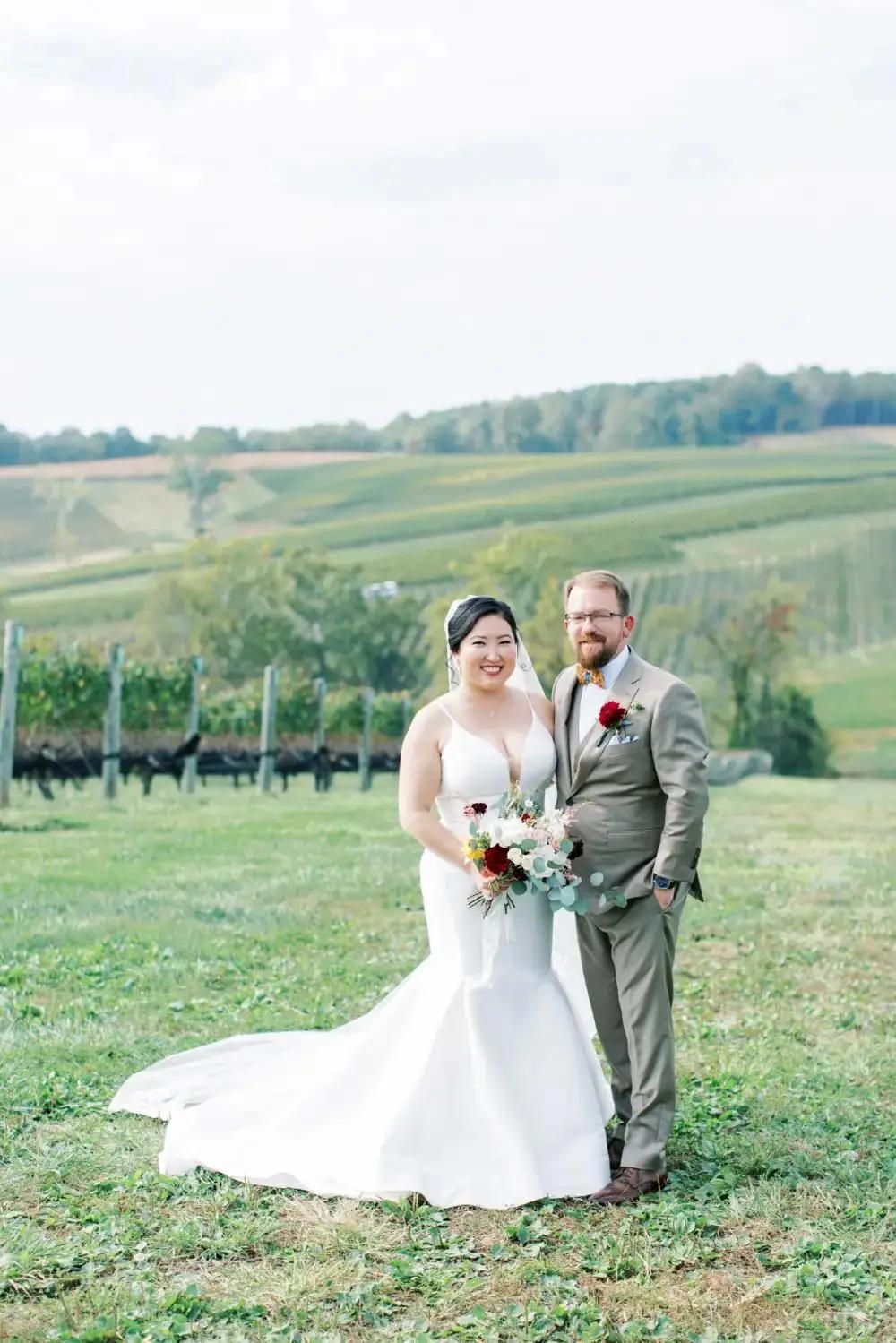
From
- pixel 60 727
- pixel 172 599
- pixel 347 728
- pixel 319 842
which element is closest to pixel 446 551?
pixel 172 599

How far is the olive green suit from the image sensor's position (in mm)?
5090

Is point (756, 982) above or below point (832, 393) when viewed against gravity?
below

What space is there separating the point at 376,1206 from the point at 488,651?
186cm

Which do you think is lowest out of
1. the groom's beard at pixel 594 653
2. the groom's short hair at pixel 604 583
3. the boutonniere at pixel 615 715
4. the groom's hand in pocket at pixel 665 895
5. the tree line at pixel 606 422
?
the groom's hand in pocket at pixel 665 895

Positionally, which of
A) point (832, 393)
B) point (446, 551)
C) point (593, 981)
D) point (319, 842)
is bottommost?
point (319, 842)

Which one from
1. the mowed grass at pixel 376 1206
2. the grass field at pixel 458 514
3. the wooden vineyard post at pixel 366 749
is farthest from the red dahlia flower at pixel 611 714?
the grass field at pixel 458 514

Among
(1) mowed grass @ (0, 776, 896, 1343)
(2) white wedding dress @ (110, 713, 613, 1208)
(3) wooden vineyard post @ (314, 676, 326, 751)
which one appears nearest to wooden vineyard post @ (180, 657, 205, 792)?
(3) wooden vineyard post @ (314, 676, 326, 751)

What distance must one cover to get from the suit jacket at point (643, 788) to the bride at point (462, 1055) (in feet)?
0.76

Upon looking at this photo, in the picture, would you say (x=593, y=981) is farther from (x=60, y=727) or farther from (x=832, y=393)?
(x=832, y=393)

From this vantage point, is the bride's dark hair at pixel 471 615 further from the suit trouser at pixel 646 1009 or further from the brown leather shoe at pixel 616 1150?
the brown leather shoe at pixel 616 1150

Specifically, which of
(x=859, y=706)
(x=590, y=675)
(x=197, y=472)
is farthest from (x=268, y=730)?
(x=197, y=472)

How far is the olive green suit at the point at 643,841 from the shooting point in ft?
16.7

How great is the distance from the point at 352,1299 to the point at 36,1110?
232 cm

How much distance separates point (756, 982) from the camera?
9367 mm
